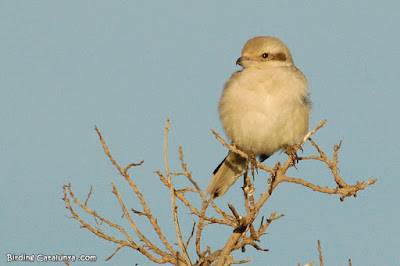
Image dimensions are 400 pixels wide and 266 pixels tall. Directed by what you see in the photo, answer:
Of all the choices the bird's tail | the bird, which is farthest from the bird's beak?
the bird's tail

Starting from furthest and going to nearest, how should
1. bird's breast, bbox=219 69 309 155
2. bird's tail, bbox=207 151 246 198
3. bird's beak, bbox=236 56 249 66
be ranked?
1. bird's tail, bbox=207 151 246 198
2. bird's beak, bbox=236 56 249 66
3. bird's breast, bbox=219 69 309 155

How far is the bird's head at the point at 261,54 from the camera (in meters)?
6.19

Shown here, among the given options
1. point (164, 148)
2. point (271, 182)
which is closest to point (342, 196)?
point (271, 182)

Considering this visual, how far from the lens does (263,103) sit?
19.4 ft

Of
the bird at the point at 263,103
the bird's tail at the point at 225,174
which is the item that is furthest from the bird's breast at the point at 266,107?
the bird's tail at the point at 225,174

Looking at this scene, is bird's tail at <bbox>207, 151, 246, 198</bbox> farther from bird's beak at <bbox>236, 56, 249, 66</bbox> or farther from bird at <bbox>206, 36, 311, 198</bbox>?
bird's beak at <bbox>236, 56, 249, 66</bbox>

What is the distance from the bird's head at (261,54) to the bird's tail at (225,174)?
3.66ft

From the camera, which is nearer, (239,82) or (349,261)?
(349,261)

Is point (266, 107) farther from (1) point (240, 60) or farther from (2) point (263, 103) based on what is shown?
(1) point (240, 60)

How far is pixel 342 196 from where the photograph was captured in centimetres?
429

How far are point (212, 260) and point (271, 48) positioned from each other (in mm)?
2998

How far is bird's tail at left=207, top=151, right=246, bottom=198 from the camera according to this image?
639 cm

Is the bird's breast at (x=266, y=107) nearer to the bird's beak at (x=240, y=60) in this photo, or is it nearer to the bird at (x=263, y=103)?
the bird at (x=263, y=103)

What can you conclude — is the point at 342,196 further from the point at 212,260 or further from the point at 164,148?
the point at 164,148
